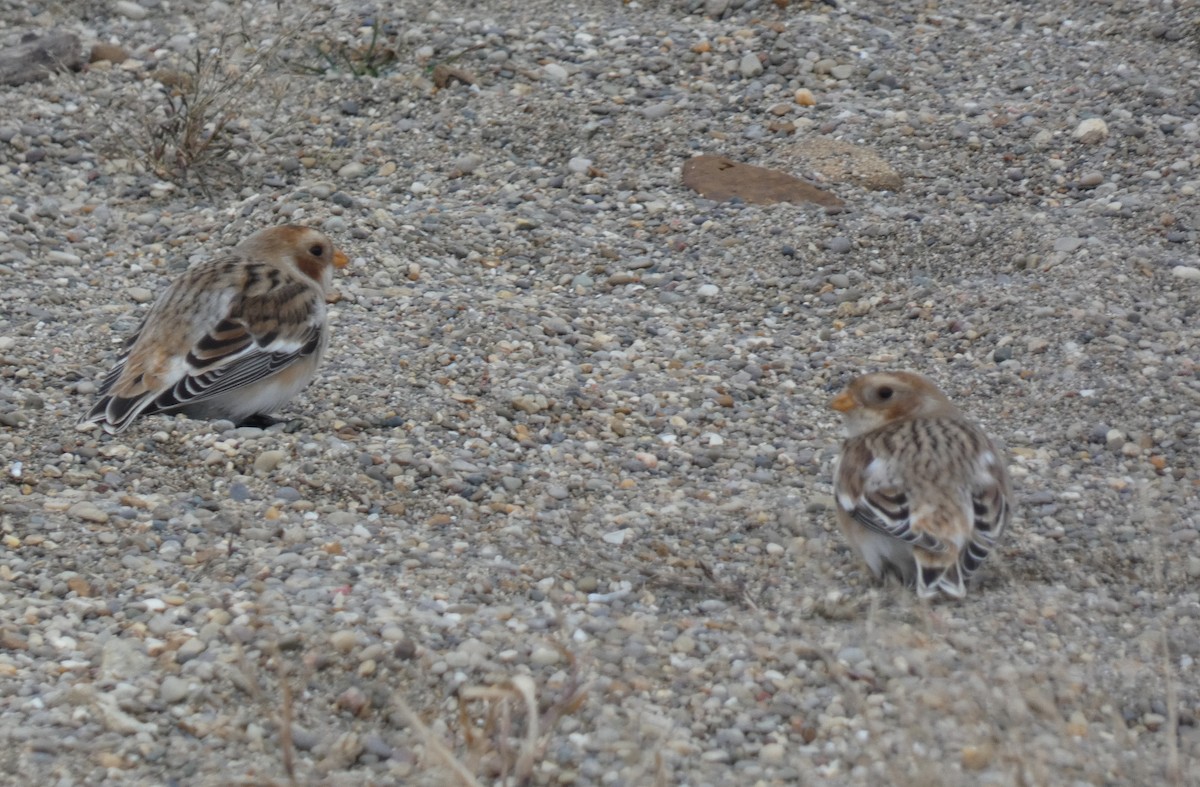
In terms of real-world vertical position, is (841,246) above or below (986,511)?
below

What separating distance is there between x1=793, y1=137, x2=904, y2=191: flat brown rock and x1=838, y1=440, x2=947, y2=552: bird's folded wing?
7.73 ft

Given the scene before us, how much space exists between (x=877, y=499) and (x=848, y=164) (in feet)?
9.05

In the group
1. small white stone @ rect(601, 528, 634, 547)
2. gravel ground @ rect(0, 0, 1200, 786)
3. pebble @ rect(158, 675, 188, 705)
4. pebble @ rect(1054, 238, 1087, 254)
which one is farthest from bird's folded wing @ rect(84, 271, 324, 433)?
pebble @ rect(1054, 238, 1087, 254)

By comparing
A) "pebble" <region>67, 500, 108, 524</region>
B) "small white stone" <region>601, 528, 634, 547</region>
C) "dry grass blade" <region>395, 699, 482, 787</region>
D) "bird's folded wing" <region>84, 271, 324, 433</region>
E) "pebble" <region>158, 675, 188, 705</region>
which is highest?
"dry grass blade" <region>395, 699, 482, 787</region>

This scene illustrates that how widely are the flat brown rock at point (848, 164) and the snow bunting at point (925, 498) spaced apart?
2.12 meters

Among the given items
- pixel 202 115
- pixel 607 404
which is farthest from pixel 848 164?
pixel 202 115

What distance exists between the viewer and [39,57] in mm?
7180

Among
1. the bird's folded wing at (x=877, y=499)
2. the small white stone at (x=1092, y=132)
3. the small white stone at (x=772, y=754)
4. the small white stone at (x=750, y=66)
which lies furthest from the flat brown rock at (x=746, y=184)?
the small white stone at (x=772, y=754)

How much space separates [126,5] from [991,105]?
4047 mm

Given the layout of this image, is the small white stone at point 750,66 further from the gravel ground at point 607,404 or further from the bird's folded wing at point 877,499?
the bird's folded wing at point 877,499

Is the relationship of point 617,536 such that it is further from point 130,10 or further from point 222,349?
point 130,10

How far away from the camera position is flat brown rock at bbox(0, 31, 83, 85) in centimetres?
710

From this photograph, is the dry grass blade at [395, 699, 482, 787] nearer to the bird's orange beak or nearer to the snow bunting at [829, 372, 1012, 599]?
the snow bunting at [829, 372, 1012, 599]

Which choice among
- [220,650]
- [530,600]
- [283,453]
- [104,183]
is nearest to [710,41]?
[104,183]
